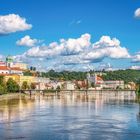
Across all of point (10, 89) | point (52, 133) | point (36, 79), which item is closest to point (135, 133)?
point (52, 133)

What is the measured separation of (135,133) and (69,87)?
535 feet

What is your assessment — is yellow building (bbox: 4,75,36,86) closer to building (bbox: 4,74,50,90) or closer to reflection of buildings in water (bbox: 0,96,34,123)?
building (bbox: 4,74,50,90)

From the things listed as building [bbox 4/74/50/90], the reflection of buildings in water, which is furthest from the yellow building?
the reflection of buildings in water

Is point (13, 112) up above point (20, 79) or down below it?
below

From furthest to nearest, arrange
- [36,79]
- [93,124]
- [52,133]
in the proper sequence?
[36,79], [93,124], [52,133]

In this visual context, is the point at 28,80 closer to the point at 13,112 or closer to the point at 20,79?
the point at 20,79

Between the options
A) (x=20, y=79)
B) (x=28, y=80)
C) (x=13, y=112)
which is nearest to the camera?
(x=13, y=112)

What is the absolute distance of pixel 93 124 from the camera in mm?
42312

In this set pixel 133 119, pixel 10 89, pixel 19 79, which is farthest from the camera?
pixel 19 79

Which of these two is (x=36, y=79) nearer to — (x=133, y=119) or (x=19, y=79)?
(x=19, y=79)

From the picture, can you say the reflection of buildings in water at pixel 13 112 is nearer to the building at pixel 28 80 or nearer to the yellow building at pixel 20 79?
the yellow building at pixel 20 79

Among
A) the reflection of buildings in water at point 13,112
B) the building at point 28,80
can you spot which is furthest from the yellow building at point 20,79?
the reflection of buildings in water at point 13,112

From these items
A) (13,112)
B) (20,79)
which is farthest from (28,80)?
(13,112)

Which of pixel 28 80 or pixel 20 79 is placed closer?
pixel 20 79
